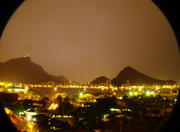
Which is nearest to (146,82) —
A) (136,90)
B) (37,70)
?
(136,90)

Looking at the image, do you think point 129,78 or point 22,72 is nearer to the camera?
point 129,78

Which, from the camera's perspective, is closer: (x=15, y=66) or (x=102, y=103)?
(x=102, y=103)

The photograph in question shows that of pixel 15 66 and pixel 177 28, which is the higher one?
pixel 15 66

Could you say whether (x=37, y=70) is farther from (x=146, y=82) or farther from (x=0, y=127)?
(x=0, y=127)

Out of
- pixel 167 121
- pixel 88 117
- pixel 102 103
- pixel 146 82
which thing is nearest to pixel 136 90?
pixel 146 82

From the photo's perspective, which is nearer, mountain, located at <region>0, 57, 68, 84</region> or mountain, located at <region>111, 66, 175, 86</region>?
mountain, located at <region>111, 66, 175, 86</region>

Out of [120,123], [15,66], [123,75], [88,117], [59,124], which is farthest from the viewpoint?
[15,66]

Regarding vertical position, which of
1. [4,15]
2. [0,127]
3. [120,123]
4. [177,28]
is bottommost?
[120,123]

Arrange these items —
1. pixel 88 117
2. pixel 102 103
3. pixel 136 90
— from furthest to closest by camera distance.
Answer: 1. pixel 136 90
2. pixel 102 103
3. pixel 88 117

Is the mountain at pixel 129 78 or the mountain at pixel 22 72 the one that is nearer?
the mountain at pixel 129 78
